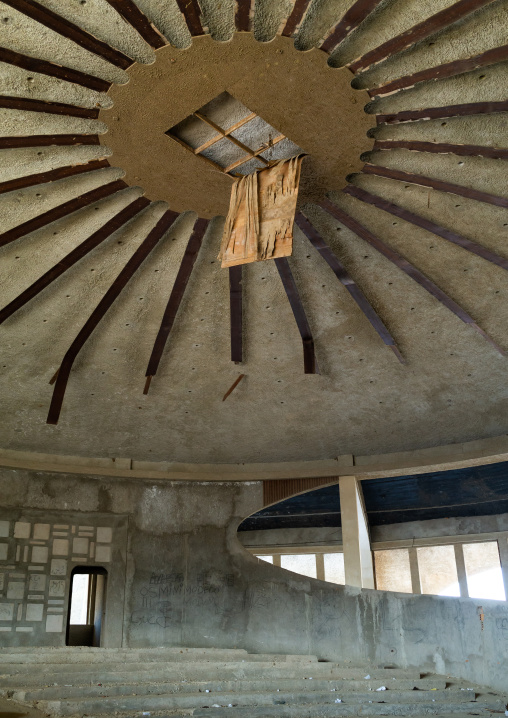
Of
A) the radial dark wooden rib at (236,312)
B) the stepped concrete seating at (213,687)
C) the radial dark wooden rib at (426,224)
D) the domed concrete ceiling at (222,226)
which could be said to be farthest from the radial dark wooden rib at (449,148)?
the stepped concrete seating at (213,687)

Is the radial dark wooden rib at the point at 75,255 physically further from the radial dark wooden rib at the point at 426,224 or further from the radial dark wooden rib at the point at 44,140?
the radial dark wooden rib at the point at 426,224

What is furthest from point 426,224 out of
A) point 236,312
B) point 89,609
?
point 89,609

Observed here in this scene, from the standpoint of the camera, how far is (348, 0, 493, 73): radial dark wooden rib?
6406 mm

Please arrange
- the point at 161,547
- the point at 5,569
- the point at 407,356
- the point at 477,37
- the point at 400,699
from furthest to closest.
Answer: the point at 161,547
the point at 5,569
the point at 407,356
the point at 400,699
the point at 477,37

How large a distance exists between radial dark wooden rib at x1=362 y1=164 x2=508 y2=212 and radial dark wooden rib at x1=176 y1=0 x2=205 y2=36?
2.83 meters

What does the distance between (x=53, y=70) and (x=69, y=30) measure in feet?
1.91

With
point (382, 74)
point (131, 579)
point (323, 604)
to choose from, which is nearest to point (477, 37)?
point (382, 74)

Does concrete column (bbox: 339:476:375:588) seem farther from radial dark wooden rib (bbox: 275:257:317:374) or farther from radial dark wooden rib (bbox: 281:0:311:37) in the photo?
radial dark wooden rib (bbox: 281:0:311:37)

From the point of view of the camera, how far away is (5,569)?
13.9m

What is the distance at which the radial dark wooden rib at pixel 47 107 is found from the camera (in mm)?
7348

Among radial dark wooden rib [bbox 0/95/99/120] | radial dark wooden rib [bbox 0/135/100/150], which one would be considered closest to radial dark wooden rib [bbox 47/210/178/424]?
radial dark wooden rib [bbox 0/135/100/150]

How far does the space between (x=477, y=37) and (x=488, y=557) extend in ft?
60.4

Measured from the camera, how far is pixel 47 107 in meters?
7.55

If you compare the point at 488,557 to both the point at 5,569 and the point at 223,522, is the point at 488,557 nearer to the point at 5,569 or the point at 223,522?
the point at 223,522
